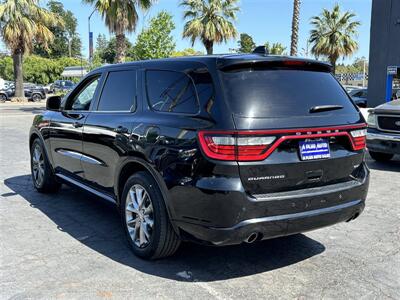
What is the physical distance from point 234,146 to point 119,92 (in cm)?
188

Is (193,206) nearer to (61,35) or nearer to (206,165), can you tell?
(206,165)

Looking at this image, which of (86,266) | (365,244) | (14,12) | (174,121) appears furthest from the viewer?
(14,12)

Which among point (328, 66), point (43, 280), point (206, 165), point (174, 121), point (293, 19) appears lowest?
point (43, 280)

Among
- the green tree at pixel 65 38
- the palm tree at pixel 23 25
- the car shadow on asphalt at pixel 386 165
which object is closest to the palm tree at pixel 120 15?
the palm tree at pixel 23 25

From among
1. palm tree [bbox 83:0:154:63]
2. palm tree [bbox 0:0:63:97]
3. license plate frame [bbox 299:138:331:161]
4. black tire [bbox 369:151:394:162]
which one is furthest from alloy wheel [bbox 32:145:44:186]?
palm tree [bbox 0:0:63:97]

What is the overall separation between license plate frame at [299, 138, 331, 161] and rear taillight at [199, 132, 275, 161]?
14.6 inches

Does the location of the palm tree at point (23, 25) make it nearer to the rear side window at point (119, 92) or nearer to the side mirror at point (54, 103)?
the side mirror at point (54, 103)

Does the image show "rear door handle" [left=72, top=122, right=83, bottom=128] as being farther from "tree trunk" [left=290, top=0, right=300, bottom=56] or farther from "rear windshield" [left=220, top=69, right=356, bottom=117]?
"tree trunk" [left=290, top=0, right=300, bottom=56]

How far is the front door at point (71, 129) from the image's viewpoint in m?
5.18

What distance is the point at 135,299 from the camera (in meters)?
3.31

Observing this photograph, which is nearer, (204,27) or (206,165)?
(206,165)

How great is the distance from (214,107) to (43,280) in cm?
200

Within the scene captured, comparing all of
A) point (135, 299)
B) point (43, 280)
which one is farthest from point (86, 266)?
point (135, 299)

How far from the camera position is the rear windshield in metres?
3.38
